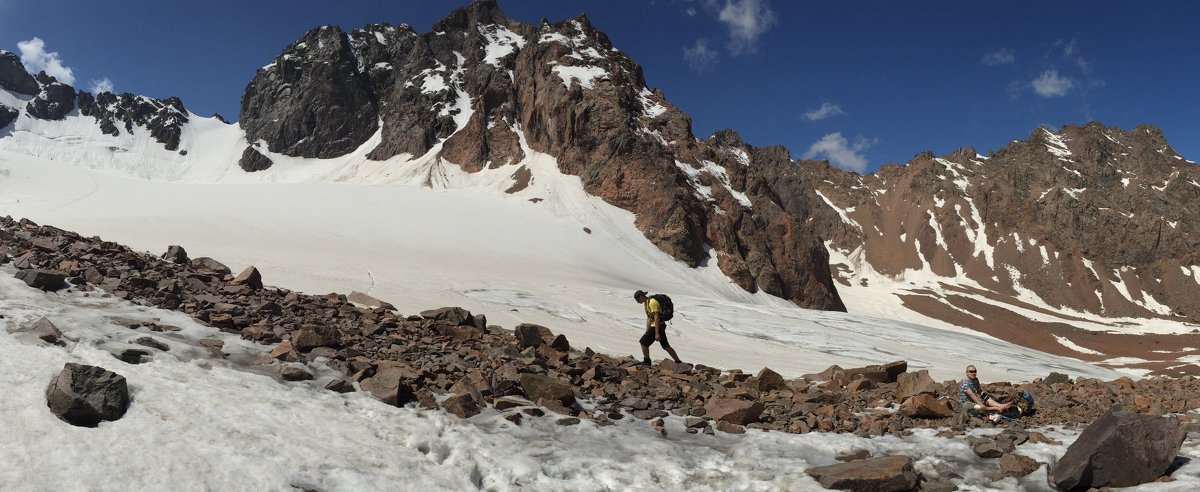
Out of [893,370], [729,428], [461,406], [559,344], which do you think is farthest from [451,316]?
[893,370]

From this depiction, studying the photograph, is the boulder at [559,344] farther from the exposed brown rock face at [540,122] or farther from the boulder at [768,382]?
the exposed brown rock face at [540,122]

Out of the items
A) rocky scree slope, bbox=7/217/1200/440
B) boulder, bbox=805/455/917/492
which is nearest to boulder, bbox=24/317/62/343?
rocky scree slope, bbox=7/217/1200/440

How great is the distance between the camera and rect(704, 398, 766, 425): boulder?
8.31 metres

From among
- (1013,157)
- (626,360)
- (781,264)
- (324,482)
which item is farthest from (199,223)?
(1013,157)

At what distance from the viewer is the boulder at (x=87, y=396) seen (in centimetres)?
545

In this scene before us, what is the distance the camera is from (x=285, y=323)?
10242 millimetres

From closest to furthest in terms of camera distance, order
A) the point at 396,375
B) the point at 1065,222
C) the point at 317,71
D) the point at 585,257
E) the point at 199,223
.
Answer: the point at 396,375
the point at 199,223
the point at 585,257
the point at 317,71
the point at 1065,222

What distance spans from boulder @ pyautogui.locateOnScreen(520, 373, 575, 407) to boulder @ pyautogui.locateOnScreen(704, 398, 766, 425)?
1.98m

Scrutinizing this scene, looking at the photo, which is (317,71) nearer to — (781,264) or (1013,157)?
(781,264)

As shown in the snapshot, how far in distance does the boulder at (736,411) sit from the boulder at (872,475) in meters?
1.92

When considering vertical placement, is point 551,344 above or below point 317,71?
below

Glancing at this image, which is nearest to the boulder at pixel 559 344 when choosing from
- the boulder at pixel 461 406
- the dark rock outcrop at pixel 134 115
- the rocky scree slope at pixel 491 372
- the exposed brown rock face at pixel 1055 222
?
the rocky scree slope at pixel 491 372

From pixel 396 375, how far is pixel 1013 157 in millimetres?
Answer: 221919

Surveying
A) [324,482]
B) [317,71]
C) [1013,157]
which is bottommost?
[324,482]
